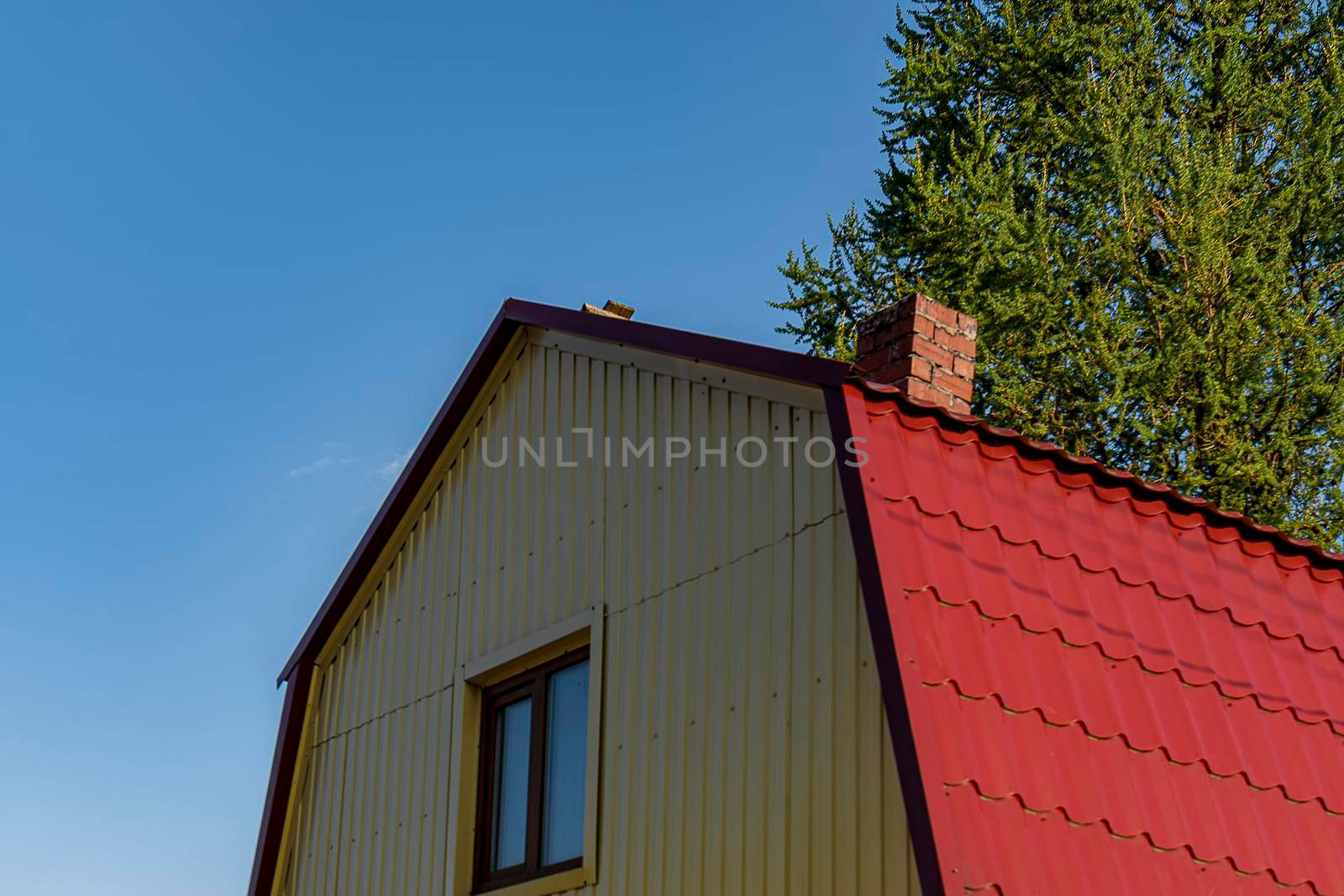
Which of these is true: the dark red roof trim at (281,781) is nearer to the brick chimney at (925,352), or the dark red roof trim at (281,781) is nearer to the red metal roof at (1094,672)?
the brick chimney at (925,352)

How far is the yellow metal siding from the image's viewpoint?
6.40 metres

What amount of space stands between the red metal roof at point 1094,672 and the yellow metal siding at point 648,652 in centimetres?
50

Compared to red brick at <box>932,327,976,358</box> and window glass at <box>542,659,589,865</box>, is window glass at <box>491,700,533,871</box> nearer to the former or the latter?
window glass at <box>542,659,589,865</box>

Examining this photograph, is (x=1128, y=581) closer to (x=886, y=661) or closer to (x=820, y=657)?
(x=820, y=657)

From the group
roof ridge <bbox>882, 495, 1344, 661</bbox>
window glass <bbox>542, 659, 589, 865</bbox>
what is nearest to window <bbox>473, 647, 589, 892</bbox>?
window glass <bbox>542, 659, 589, 865</bbox>

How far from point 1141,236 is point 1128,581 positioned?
45.4ft

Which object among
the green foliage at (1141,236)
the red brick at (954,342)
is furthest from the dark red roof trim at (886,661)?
the green foliage at (1141,236)

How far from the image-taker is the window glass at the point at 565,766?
8.27 m

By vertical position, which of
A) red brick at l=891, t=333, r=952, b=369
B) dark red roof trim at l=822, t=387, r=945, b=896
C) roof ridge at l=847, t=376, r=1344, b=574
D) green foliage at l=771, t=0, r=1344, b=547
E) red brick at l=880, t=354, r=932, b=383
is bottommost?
dark red roof trim at l=822, t=387, r=945, b=896

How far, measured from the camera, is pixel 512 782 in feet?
29.6

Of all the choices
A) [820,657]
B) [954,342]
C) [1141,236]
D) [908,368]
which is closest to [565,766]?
[820,657]

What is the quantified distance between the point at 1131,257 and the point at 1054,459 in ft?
43.7

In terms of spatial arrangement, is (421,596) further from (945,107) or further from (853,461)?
(945,107)

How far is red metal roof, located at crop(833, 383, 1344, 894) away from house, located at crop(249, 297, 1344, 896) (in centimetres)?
1
